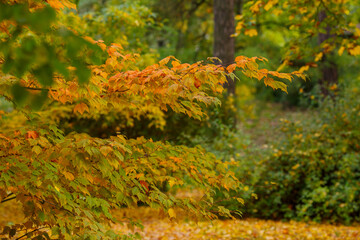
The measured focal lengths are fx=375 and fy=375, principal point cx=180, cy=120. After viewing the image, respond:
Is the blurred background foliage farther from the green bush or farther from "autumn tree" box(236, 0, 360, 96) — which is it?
"autumn tree" box(236, 0, 360, 96)

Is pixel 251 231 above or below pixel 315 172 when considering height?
below

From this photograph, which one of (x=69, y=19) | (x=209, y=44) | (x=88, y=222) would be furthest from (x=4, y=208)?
(x=209, y=44)

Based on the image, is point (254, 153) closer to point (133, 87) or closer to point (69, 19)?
point (69, 19)

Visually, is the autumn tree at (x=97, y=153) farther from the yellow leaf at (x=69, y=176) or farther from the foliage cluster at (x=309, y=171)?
the foliage cluster at (x=309, y=171)

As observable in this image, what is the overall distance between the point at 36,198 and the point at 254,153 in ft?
17.8

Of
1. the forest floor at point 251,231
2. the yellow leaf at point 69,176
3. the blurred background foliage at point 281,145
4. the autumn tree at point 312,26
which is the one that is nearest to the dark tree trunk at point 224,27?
the blurred background foliage at point 281,145

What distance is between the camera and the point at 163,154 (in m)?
2.74

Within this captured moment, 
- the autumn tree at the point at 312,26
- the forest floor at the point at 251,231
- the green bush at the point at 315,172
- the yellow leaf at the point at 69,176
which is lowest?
the forest floor at the point at 251,231

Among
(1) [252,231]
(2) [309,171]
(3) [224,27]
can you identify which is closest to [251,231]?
(1) [252,231]

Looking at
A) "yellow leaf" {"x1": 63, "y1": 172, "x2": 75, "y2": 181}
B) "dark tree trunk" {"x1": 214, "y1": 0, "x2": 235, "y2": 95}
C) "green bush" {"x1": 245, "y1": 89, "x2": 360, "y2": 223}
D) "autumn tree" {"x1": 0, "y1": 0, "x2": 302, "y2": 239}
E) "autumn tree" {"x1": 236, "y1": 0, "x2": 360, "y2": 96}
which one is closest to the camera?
"autumn tree" {"x1": 0, "y1": 0, "x2": 302, "y2": 239}

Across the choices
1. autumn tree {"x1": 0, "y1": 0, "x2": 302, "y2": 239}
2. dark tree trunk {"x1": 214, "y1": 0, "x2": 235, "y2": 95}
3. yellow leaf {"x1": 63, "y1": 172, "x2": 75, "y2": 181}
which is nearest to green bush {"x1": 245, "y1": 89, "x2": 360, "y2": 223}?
dark tree trunk {"x1": 214, "y1": 0, "x2": 235, "y2": 95}

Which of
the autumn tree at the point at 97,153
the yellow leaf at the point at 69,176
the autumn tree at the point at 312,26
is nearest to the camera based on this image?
the autumn tree at the point at 97,153

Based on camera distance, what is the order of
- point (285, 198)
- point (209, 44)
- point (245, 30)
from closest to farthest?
point (245, 30), point (285, 198), point (209, 44)

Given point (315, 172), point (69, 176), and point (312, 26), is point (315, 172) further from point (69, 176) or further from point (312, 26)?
point (69, 176)
